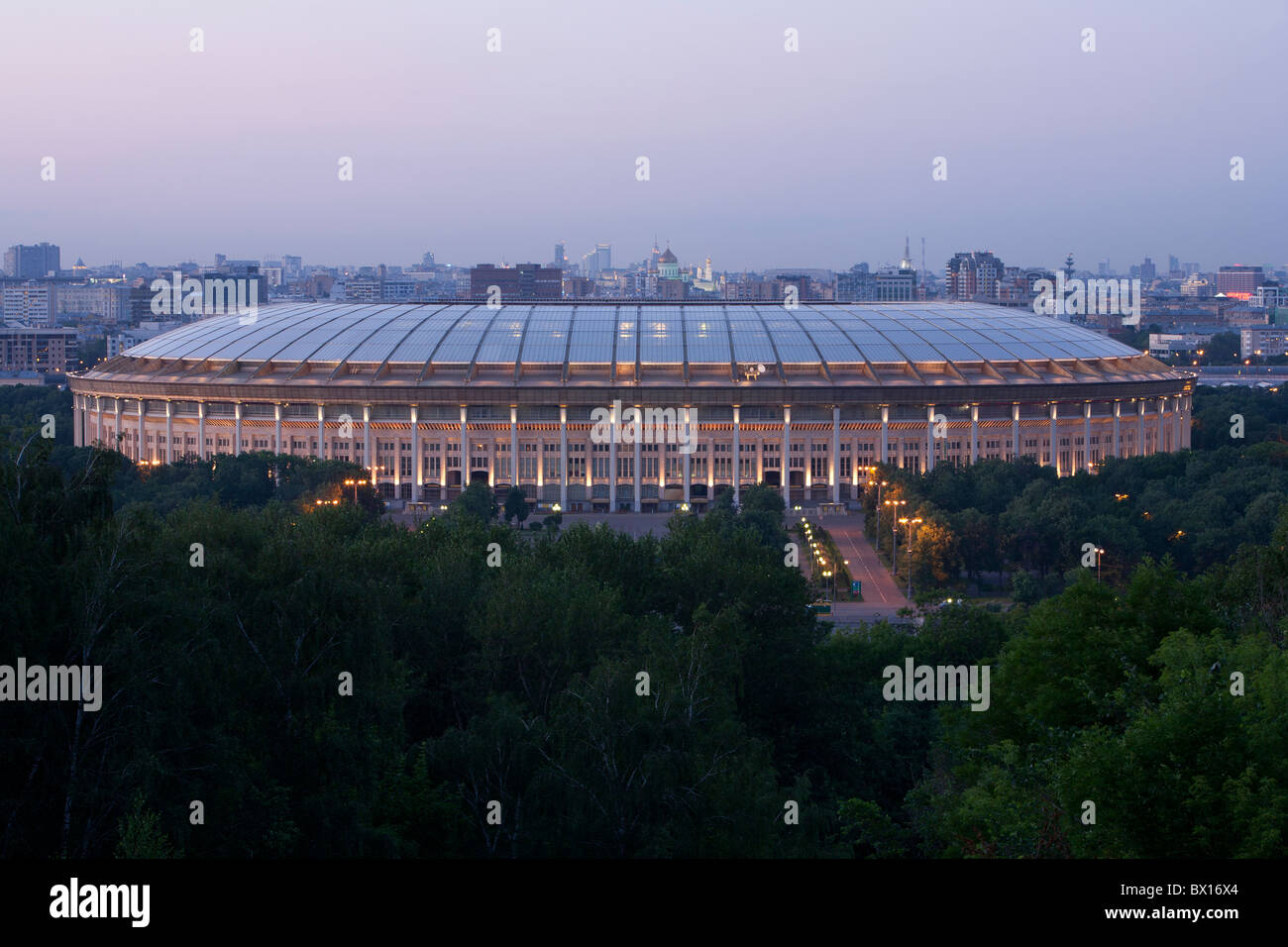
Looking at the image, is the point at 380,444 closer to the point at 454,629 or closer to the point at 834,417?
the point at 834,417

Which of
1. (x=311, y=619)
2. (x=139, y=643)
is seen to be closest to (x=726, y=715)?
(x=311, y=619)

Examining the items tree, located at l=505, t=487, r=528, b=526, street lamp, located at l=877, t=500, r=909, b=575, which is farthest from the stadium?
street lamp, located at l=877, t=500, r=909, b=575

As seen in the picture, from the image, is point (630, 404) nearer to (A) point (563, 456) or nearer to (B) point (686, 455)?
(B) point (686, 455)

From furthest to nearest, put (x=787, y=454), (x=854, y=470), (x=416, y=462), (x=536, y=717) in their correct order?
(x=854, y=470), (x=416, y=462), (x=787, y=454), (x=536, y=717)

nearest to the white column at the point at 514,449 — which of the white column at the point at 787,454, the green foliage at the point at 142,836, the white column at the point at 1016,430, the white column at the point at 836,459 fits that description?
the white column at the point at 787,454

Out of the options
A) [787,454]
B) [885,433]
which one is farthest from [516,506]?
[885,433]

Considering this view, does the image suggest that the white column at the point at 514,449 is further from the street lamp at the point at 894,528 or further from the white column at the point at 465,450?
→ the street lamp at the point at 894,528

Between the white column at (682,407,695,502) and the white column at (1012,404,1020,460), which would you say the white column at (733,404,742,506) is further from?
the white column at (1012,404,1020,460)
